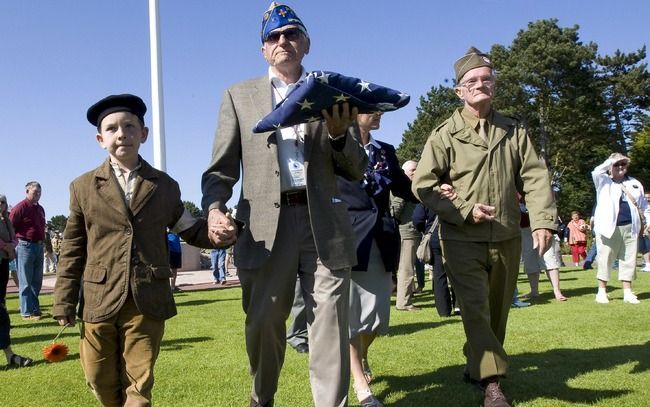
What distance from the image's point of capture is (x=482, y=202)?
4242 millimetres

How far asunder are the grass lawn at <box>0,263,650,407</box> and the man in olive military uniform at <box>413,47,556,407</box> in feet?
1.64

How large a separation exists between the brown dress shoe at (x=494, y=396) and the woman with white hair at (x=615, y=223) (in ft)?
19.8

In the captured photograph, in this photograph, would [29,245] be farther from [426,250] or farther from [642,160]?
[642,160]

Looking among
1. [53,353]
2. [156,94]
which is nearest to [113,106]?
[53,353]

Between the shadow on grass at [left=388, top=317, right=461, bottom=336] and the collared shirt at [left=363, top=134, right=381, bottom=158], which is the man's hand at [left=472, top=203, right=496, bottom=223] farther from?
the shadow on grass at [left=388, top=317, right=461, bottom=336]

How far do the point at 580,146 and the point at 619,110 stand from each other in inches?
363

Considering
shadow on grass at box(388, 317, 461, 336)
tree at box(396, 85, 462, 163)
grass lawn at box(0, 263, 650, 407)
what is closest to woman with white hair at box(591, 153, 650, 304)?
grass lawn at box(0, 263, 650, 407)

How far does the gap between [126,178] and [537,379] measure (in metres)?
3.23

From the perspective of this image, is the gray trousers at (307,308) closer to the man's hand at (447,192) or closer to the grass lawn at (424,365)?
the grass lawn at (424,365)

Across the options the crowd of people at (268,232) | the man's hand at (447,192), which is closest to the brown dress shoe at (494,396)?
the crowd of people at (268,232)

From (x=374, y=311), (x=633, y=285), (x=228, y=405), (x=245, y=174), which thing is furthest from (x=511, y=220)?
(x=633, y=285)

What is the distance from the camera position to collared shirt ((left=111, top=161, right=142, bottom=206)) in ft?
10.9

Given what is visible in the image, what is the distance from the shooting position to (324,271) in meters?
3.39

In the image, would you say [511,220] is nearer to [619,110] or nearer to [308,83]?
[308,83]
